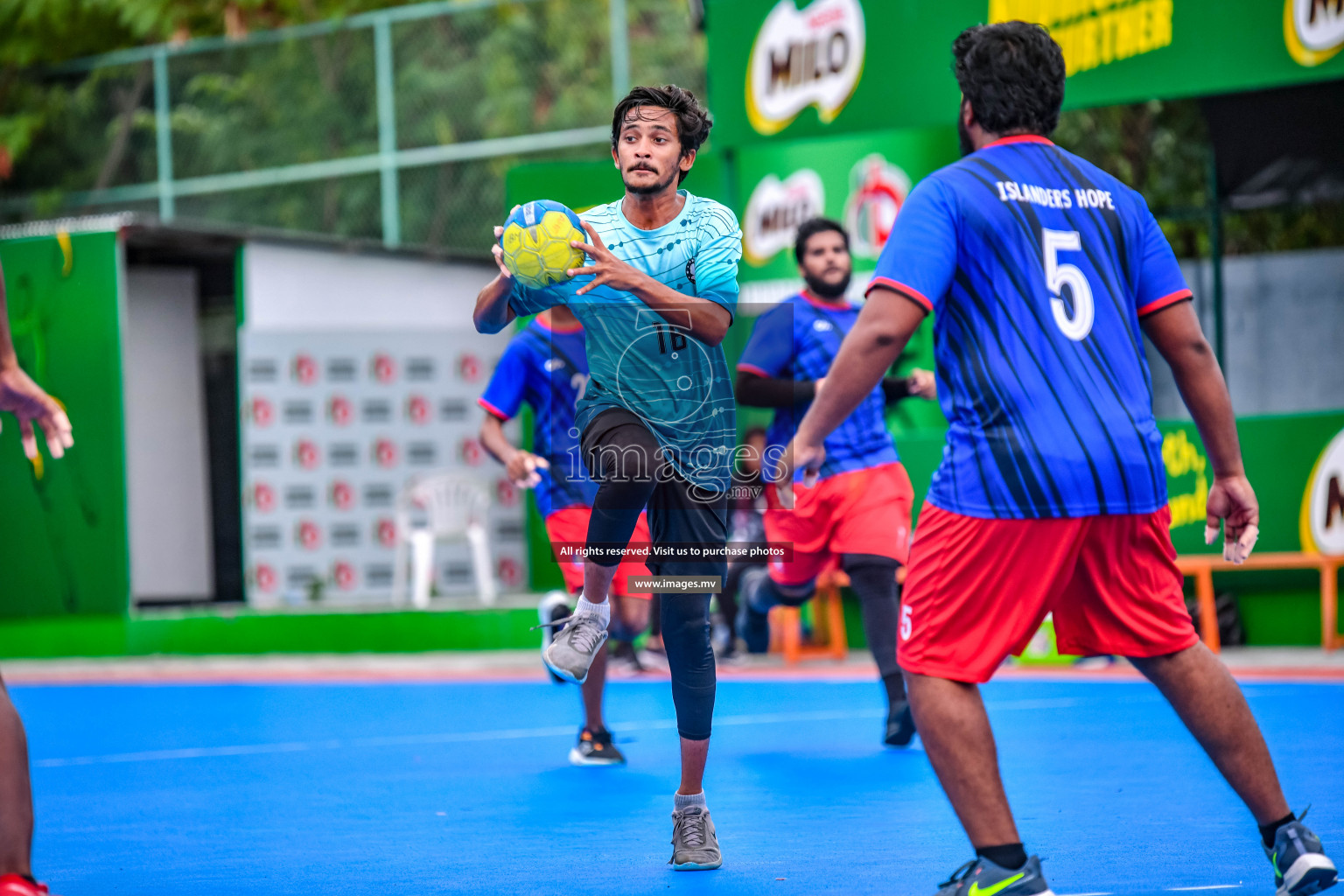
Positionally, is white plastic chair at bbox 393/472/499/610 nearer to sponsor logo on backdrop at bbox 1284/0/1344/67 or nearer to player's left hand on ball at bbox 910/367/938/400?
player's left hand on ball at bbox 910/367/938/400

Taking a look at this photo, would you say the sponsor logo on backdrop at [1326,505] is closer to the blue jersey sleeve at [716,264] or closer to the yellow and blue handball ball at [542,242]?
the blue jersey sleeve at [716,264]

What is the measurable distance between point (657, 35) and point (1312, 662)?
417 inches

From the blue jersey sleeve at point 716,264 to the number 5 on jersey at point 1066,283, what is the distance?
124 centimetres

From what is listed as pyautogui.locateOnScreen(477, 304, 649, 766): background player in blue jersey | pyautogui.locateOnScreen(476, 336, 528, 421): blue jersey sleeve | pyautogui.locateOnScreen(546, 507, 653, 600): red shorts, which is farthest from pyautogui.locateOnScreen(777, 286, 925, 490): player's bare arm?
pyautogui.locateOnScreen(476, 336, 528, 421): blue jersey sleeve

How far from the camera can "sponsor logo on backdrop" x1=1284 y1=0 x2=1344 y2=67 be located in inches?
372

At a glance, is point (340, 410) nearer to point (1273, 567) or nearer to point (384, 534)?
point (384, 534)

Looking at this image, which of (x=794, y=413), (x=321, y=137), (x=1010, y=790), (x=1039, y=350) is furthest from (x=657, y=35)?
(x=1039, y=350)

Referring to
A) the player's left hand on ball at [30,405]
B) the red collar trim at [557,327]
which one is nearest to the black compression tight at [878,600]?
the red collar trim at [557,327]

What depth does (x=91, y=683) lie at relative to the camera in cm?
1062

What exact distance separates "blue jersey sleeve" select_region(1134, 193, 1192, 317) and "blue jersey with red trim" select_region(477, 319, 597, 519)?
10.3ft

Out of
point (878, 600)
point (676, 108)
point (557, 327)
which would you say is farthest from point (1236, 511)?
point (557, 327)

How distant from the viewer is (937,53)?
10.4 m

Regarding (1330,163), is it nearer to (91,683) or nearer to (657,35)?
(657,35)

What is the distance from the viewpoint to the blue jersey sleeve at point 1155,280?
3.59 meters
